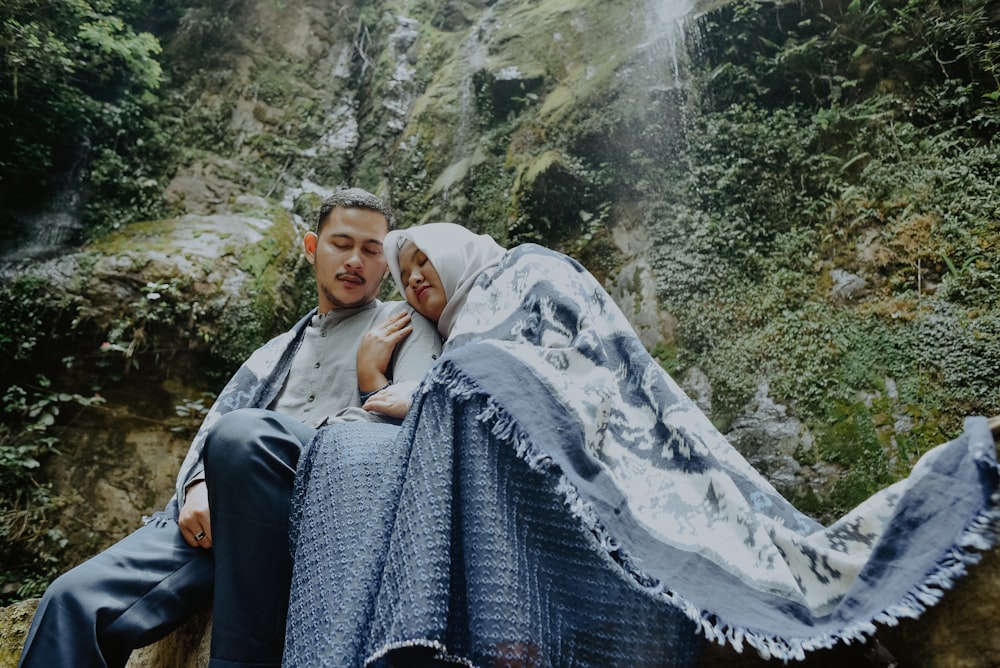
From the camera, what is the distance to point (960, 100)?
3883 millimetres

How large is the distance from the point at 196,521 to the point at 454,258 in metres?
1.23

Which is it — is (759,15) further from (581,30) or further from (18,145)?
(18,145)

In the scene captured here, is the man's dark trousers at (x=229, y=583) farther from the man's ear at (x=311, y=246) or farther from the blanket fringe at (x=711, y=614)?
the man's ear at (x=311, y=246)

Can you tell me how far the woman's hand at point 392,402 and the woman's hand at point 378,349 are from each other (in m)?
0.23

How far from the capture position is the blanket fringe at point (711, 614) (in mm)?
960

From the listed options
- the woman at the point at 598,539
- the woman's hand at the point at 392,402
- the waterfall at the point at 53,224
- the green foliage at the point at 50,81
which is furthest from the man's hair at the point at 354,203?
the green foliage at the point at 50,81

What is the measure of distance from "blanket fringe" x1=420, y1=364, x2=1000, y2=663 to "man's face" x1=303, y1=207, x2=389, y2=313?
1259 millimetres

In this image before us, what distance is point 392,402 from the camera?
178 cm

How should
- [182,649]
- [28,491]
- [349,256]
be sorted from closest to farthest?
[182,649]
[349,256]
[28,491]

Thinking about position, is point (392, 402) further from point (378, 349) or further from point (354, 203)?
point (354, 203)

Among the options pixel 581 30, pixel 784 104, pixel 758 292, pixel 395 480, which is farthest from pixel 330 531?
pixel 581 30

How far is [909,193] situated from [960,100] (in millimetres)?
724

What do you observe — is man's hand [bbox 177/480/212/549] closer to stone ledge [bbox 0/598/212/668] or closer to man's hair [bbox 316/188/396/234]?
stone ledge [bbox 0/598/212/668]

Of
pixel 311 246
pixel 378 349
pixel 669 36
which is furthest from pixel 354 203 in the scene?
pixel 669 36
